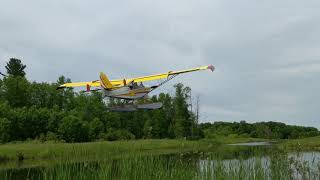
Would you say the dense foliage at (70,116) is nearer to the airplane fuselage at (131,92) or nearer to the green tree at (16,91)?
the green tree at (16,91)

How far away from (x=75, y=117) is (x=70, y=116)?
87 cm

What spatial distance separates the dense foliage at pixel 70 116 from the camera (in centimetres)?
Result: 8156

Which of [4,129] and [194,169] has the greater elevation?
[4,129]

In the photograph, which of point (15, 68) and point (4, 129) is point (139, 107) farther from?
point (15, 68)

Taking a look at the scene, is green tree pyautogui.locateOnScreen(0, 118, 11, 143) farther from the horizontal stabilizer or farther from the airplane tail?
the horizontal stabilizer

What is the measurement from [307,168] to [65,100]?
99.4 m

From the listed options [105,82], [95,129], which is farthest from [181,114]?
[105,82]

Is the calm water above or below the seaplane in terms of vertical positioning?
below

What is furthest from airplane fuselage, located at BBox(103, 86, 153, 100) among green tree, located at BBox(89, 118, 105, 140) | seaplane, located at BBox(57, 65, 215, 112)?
green tree, located at BBox(89, 118, 105, 140)

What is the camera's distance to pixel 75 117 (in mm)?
84812

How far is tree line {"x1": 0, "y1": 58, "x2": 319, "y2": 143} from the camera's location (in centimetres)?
8153

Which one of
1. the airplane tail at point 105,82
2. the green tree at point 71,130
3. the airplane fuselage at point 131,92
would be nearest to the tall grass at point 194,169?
the airplane fuselage at point 131,92

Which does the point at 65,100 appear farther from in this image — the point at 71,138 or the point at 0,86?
the point at 71,138

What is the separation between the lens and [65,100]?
10981cm
